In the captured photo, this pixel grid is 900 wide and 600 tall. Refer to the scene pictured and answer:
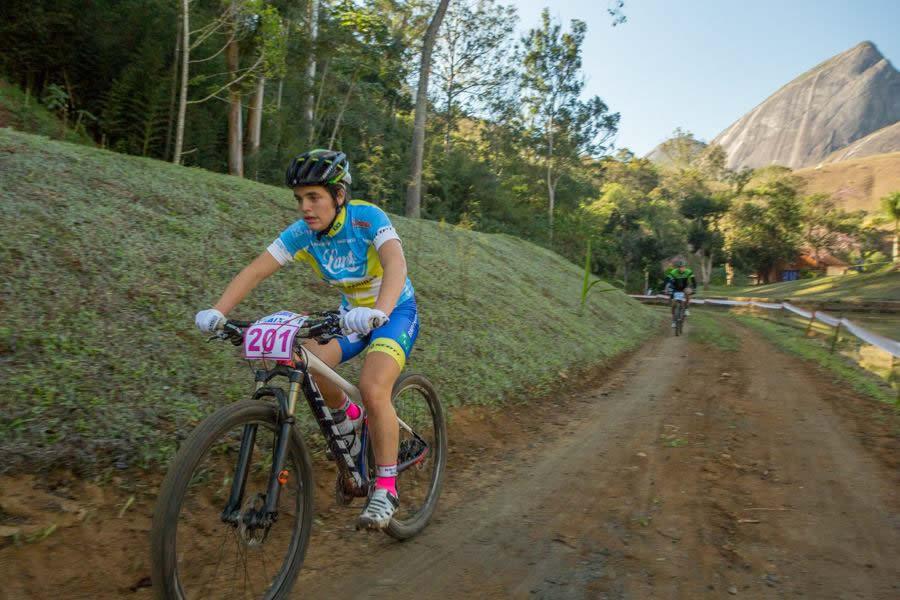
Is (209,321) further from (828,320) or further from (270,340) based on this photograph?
(828,320)

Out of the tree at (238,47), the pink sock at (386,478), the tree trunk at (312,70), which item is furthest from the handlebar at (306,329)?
the tree trunk at (312,70)

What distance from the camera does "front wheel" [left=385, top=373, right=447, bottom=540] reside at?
411cm

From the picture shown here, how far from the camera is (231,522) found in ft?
9.08

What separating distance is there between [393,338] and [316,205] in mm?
897

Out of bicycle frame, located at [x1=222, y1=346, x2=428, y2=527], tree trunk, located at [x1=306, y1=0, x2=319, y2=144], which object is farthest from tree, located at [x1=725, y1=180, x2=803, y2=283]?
bicycle frame, located at [x1=222, y1=346, x2=428, y2=527]

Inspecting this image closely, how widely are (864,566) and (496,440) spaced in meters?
3.49

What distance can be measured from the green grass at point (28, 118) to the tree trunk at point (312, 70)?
10.6 m

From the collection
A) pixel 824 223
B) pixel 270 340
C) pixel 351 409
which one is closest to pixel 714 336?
pixel 351 409

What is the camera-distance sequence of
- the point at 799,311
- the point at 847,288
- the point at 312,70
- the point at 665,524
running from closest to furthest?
the point at 665,524 → the point at 799,311 → the point at 312,70 → the point at 847,288

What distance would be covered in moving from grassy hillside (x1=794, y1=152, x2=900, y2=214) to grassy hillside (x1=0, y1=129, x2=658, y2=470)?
13093 centimetres

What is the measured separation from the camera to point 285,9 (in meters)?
16.5

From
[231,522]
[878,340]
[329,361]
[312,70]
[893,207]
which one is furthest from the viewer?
[893,207]

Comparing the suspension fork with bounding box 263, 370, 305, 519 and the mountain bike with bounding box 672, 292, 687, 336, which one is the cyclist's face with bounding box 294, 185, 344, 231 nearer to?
the suspension fork with bounding box 263, 370, 305, 519

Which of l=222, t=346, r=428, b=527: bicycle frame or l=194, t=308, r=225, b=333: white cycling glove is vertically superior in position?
l=194, t=308, r=225, b=333: white cycling glove
